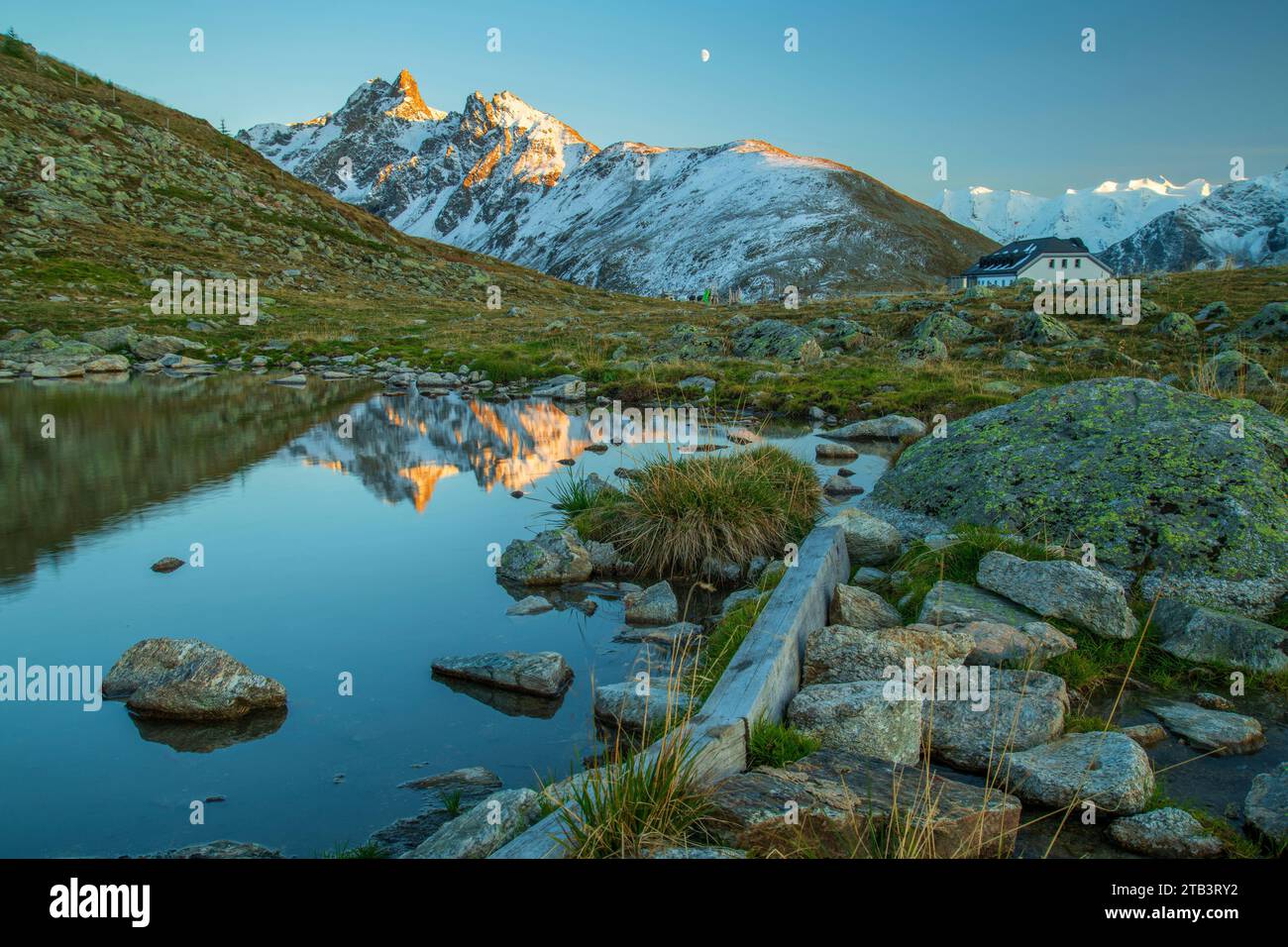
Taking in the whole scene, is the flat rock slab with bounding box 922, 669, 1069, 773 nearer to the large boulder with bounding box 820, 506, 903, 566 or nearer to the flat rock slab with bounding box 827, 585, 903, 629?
the flat rock slab with bounding box 827, 585, 903, 629

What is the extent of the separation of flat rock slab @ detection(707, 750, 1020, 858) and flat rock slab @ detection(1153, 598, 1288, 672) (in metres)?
3.07

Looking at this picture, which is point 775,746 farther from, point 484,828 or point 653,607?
point 653,607

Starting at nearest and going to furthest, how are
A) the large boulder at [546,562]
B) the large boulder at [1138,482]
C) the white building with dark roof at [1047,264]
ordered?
the large boulder at [1138,482] → the large boulder at [546,562] → the white building with dark roof at [1047,264]

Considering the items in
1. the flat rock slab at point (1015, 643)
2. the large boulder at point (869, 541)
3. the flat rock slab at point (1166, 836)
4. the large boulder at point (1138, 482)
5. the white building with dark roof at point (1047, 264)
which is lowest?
the flat rock slab at point (1166, 836)

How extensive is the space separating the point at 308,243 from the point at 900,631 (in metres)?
71.6

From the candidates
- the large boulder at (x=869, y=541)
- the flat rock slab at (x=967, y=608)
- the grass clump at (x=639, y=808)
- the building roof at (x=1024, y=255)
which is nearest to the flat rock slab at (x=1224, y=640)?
the flat rock slab at (x=967, y=608)

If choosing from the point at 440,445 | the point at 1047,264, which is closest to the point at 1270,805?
the point at 440,445

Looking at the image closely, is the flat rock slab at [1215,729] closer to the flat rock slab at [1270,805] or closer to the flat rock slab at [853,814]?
the flat rock slab at [1270,805]

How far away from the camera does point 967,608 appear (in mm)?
6699

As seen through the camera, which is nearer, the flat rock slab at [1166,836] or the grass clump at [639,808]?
the grass clump at [639,808]

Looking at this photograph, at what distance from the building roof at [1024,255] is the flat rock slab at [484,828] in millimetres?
123182

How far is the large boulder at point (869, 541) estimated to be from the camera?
8.69 m
